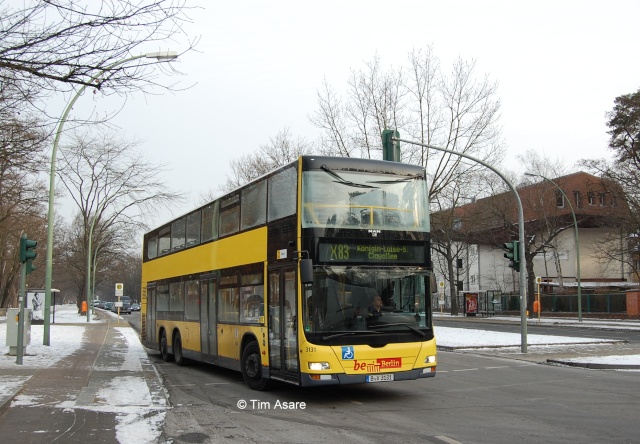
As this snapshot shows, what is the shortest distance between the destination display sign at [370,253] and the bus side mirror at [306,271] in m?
0.35

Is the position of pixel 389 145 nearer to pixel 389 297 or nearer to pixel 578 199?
pixel 389 297

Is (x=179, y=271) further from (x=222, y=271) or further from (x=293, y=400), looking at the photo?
(x=293, y=400)

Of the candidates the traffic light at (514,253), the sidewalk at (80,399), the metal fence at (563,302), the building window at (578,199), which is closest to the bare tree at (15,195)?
the sidewalk at (80,399)

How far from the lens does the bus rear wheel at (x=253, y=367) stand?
11.2 metres

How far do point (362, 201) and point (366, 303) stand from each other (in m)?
1.67

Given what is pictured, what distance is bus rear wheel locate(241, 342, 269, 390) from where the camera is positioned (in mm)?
11242

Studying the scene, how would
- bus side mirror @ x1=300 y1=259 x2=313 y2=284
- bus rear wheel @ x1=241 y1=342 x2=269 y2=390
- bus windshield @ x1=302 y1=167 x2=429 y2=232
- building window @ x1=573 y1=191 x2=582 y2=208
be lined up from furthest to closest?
building window @ x1=573 y1=191 x2=582 y2=208 < bus rear wheel @ x1=241 y1=342 x2=269 y2=390 < bus windshield @ x1=302 y1=167 x2=429 y2=232 < bus side mirror @ x1=300 y1=259 x2=313 y2=284

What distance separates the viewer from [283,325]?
10.3m

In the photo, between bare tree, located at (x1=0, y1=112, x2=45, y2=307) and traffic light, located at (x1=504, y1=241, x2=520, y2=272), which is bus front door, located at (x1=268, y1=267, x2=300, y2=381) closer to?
bare tree, located at (x1=0, y1=112, x2=45, y2=307)

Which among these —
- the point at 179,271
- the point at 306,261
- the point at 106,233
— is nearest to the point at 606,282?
the point at 106,233

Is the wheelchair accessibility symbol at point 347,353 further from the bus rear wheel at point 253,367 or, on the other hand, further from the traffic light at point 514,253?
the traffic light at point 514,253

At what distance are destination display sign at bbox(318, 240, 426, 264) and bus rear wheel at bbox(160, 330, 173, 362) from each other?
8954mm

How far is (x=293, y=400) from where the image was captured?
34.3ft

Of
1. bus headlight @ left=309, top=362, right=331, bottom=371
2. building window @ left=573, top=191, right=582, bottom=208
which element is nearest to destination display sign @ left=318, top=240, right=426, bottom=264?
bus headlight @ left=309, top=362, right=331, bottom=371
